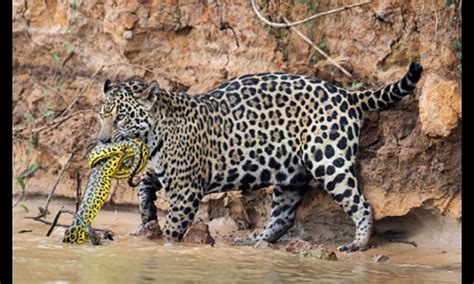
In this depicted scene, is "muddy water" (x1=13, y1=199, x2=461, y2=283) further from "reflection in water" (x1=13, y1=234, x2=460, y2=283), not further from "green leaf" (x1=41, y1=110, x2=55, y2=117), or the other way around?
"green leaf" (x1=41, y1=110, x2=55, y2=117)

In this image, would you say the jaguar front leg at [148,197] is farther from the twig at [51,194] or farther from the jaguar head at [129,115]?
the twig at [51,194]

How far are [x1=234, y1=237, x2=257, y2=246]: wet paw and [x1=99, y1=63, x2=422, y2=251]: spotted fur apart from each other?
11 millimetres

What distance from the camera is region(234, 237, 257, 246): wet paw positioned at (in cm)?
942

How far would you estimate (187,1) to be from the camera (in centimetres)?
1076

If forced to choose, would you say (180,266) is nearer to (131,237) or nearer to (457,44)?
(131,237)

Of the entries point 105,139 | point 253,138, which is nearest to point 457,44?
point 253,138

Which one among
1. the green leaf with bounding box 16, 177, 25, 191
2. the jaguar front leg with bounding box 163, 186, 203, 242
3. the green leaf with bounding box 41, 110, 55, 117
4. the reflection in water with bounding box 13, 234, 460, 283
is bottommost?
the reflection in water with bounding box 13, 234, 460, 283

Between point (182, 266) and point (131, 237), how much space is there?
1.63 metres

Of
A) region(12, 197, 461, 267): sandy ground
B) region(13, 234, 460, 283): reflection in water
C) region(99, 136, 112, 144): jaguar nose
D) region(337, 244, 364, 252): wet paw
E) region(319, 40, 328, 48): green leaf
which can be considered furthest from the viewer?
region(319, 40, 328, 48): green leaf

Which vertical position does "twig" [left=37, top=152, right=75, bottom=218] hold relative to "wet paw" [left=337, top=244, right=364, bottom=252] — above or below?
above

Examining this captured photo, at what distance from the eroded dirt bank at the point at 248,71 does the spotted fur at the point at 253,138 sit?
0.90ft

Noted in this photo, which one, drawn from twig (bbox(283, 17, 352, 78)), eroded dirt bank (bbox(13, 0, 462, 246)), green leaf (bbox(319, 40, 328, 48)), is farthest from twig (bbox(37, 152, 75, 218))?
green leaf (bbox(319, 40, 328, 48))

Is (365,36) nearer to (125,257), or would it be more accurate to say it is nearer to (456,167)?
(456,167)

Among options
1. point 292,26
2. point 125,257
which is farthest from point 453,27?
point 125,257
